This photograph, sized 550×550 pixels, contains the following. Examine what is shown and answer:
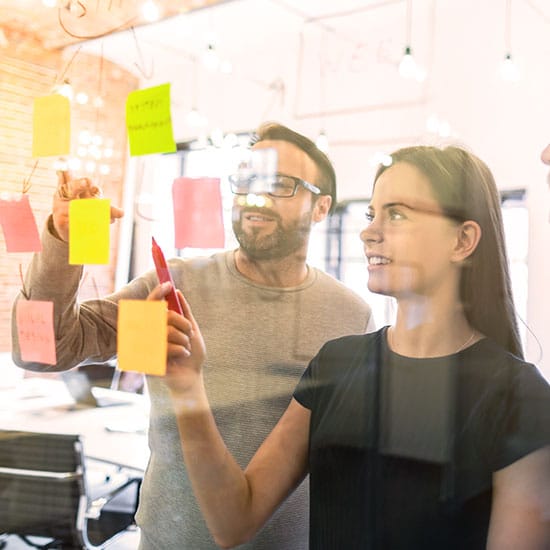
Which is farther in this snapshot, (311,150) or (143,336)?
(311,150)

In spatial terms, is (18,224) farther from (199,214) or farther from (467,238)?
(467,238)

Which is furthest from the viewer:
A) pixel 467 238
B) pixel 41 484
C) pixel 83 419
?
pixel 83 419

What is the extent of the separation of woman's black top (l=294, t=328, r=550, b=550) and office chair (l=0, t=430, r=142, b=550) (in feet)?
2.37

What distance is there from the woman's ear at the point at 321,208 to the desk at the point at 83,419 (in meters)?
0.64

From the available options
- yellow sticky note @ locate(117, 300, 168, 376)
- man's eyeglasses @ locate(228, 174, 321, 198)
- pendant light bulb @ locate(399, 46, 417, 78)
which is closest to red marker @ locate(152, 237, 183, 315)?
yellow sticky note @ locate(117, 300, 168, 376)

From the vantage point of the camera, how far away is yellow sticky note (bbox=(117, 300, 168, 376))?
2.27ft

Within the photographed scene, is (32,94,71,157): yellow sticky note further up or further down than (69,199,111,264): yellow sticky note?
further up

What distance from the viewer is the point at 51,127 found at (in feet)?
3.10

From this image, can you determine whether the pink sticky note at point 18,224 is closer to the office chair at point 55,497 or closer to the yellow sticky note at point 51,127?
the yellow sticky note at point 51,127

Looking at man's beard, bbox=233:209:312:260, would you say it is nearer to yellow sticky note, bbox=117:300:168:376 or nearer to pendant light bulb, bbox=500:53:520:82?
yellow sticky note, bbox=117:300:168:376

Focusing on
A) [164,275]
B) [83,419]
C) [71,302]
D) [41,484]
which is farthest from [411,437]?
[83,419]

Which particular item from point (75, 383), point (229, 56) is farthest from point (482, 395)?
point (75, 383)

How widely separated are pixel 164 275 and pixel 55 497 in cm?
96

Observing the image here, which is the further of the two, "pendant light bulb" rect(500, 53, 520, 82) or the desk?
the desk
